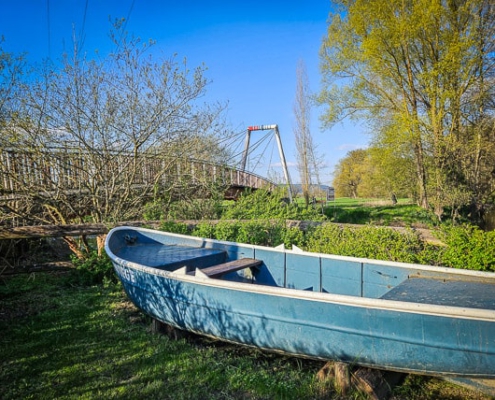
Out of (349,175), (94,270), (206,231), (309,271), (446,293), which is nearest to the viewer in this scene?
(446,293)

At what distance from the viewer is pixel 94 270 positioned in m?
6.85

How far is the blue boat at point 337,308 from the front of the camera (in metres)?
2.69

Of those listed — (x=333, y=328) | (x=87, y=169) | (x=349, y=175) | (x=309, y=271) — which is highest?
(x=349, y=175)

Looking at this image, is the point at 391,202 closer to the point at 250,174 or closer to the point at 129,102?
the point at 250,174

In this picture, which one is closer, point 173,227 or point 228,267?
point 228,267

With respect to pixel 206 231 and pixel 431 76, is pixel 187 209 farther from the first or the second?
pixel 431 76

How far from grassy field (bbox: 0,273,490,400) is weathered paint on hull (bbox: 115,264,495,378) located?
30 cm

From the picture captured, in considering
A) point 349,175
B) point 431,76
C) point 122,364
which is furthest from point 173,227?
point 349,175

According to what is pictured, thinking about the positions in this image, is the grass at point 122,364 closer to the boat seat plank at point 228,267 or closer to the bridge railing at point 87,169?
the boat seat plank at point 228,267

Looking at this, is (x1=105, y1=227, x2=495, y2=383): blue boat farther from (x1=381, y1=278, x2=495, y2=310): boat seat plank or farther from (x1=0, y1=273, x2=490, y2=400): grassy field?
(x1=0, y1=273, x2=490, y2=400): grassy field

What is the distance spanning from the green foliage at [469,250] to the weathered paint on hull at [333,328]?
8.39 ft

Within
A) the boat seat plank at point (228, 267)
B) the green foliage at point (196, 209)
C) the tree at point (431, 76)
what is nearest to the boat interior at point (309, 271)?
the boat seat plank at point (228, 267)

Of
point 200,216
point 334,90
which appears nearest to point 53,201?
point 200,216

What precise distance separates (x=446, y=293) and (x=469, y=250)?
2.28m
